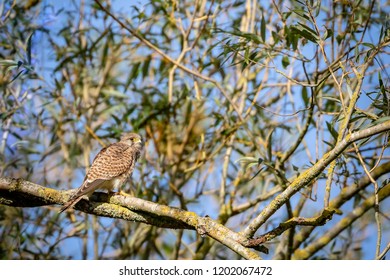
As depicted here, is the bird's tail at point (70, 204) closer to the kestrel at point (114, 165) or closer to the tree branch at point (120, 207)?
the tree branch at point (120, 207)

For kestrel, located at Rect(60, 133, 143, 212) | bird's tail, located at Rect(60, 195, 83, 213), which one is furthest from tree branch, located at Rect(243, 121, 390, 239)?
kestrel, located at Rect(60, 133, 143, 212)

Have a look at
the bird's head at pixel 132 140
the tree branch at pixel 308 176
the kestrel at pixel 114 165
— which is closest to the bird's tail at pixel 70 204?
the kestrel at pixel 114 165

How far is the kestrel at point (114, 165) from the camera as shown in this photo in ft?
10.3

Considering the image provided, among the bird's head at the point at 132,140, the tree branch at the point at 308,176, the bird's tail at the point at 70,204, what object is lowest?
the tree branch at the point at 308,176

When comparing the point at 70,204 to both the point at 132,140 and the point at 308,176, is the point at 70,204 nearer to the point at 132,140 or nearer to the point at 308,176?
the point at 308,176

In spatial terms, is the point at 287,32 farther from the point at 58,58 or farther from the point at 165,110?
the point at 58,58

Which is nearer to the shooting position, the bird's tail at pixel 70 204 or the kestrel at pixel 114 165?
the bird's tail at pixel 70 204

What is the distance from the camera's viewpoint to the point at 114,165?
3.38m

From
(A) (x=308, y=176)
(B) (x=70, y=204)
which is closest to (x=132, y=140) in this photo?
(B) (x=70, y=204)

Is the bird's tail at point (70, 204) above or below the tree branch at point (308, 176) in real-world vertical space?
above

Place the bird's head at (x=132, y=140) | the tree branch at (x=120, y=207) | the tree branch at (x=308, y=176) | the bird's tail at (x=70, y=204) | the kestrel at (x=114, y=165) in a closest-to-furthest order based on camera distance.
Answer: the tree branch at (x=308, y=176) < the tree branch at (x=120, y=207) < the bird's tail at (x=70, y=204) < the kestrel at (x=114, y=165) < the bird's head at (x=132, y=140)

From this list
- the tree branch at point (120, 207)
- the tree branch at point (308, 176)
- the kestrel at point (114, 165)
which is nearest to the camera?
the tree branch at point (308, 176)

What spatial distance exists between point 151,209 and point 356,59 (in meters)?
1.01

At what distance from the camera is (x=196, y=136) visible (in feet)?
14.5
